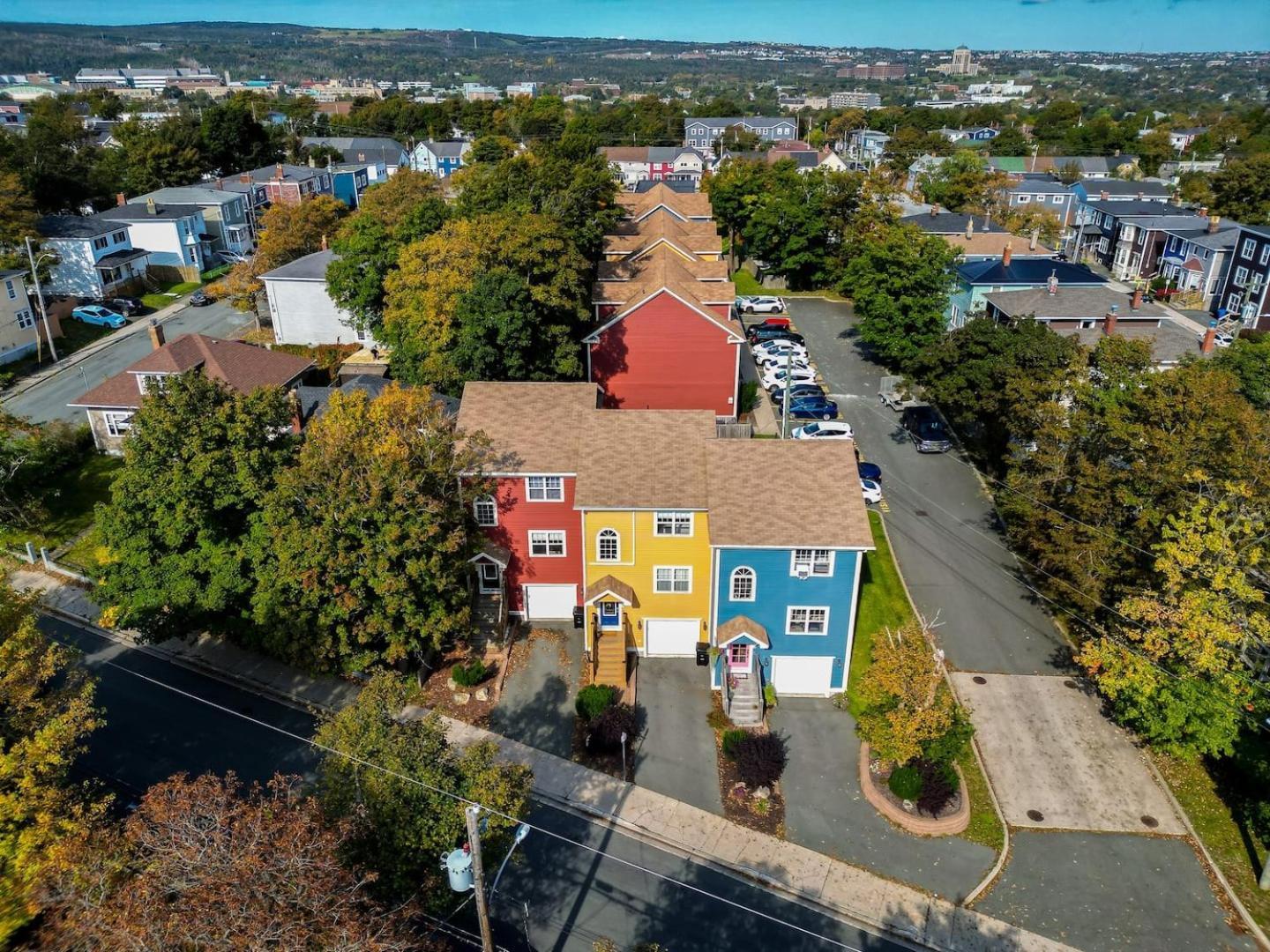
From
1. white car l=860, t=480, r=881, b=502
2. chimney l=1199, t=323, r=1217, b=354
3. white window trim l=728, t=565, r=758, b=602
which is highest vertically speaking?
chimney l=1199, t=323, r=1217, b=354

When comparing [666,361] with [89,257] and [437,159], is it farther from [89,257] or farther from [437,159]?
[437,159]

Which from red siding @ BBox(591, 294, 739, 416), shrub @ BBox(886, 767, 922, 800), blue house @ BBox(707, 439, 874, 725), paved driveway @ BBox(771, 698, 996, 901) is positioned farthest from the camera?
red siding @ BBox(591, 294, 739, 416)

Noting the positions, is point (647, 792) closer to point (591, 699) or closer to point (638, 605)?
point (591, 699)

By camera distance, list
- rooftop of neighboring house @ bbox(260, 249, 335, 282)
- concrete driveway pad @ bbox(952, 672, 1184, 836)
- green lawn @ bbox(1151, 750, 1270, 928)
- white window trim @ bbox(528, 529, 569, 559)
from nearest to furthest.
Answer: green lawn @ bbox(1151, 750, 1270, 928)
concrete driveway pad @ bbox(952, 672, 1184, 836)
white window trim @ bbox(528, 529, 569, 559)
rooftop of neighboring house @ bbox(260, 249, 335, 282)

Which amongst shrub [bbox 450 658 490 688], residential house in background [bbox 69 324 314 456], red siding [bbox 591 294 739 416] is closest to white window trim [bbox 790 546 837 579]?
shrub [bbox 450 658 490 688]

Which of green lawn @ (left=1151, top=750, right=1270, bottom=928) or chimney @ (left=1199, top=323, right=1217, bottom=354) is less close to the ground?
chimney @ (left=1199, top=323, right=1217, bottom=354)

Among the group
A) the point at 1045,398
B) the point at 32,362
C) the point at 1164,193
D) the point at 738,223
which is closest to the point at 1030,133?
the point at 1164,193

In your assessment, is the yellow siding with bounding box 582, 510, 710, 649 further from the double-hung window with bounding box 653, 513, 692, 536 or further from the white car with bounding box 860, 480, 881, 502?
the white car with bounding box 860, 480, 881, 502

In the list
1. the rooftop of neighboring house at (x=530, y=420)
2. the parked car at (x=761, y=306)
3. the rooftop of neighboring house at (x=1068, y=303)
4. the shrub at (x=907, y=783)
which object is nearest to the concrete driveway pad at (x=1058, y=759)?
the shrub at (x=907, y=783)
